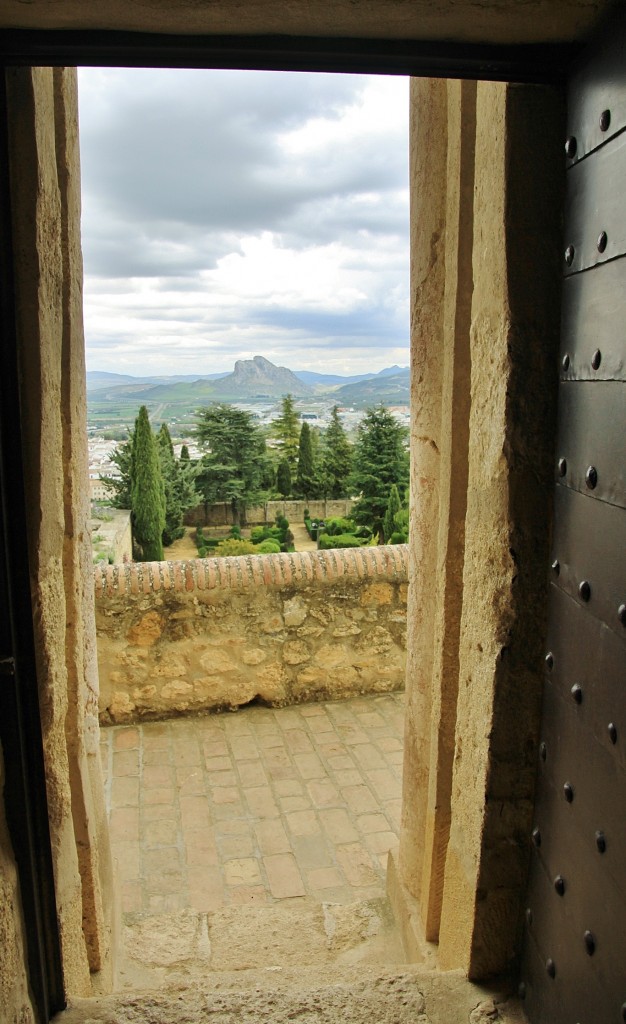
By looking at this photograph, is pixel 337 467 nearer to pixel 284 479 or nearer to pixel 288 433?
pixel 284 479

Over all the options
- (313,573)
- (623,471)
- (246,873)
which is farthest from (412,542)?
(313,573)

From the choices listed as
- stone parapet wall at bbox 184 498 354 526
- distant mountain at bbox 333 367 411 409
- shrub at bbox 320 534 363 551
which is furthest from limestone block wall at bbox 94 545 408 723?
distant mountain at bbox 333 367 411 409

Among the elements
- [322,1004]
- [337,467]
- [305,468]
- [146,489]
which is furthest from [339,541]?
[322,1004]

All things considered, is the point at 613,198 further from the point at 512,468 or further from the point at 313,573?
the point at 313,573

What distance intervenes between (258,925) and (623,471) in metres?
2.63

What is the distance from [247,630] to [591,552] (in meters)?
3.71

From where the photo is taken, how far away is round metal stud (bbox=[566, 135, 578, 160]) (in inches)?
58.4

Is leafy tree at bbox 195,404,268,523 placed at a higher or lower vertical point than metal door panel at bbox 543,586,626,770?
lower

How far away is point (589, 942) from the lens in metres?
1.43

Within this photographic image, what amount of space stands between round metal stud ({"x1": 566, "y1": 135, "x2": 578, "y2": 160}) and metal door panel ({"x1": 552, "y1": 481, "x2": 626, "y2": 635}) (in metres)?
0.69

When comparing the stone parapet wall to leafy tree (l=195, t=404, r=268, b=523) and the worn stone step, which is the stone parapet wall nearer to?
leafy tree (l=195, t=404, r=268, b=523)

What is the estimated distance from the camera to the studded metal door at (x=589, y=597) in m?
1.30

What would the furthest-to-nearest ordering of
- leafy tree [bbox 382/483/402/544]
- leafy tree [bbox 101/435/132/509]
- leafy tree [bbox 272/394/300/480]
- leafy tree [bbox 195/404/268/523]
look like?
1. leafy tree [bbox 272/394/300/480]
2. leafy tree [bbox 195/404/268/523]
3. leafy tree [bbox 101/435/132/509]
4. leafy tree [bbox 382/483/402/544]

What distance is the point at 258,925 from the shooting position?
3.02m
